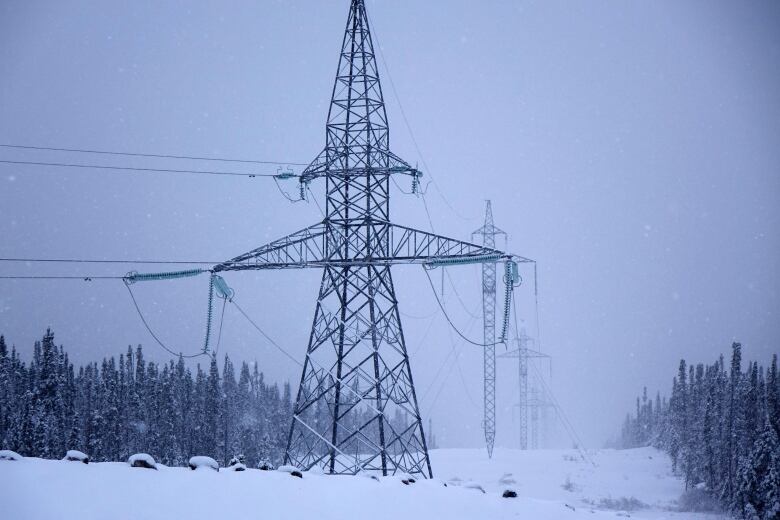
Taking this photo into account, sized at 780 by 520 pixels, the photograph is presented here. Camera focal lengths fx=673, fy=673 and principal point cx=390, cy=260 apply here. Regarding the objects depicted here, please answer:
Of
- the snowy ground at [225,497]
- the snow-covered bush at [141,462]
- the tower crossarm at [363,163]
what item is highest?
the tower crossarm at [363,163]

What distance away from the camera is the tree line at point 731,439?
174ft

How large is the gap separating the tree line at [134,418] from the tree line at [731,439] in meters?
43.1

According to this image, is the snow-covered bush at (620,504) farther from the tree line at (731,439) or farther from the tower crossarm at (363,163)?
the tower crossarm at (363,163)

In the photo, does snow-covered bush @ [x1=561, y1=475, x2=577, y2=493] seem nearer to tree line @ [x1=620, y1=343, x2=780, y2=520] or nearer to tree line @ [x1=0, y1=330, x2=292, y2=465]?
tree line @ [x1=620, y1=343, x2=780, y2=520]

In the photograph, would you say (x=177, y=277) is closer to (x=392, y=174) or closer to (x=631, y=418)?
(x=392, y=174)

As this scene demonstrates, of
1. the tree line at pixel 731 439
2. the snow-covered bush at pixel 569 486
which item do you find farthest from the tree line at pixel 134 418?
the tree line at pixel 731 439

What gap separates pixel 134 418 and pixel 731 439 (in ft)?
236

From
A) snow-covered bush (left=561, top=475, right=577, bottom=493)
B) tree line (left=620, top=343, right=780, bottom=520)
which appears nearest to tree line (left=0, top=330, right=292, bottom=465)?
snow-covered bush (left=561, top=475, right=577, bottom=493)

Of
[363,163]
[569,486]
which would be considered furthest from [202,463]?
[569,486]

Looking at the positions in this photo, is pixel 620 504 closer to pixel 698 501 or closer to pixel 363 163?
pixel 698 501

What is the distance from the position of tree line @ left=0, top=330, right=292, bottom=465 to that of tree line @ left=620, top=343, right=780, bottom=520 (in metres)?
43.1

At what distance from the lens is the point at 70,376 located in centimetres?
12081

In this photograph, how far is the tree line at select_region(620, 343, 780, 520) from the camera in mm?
52906

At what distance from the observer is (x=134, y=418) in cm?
9031
